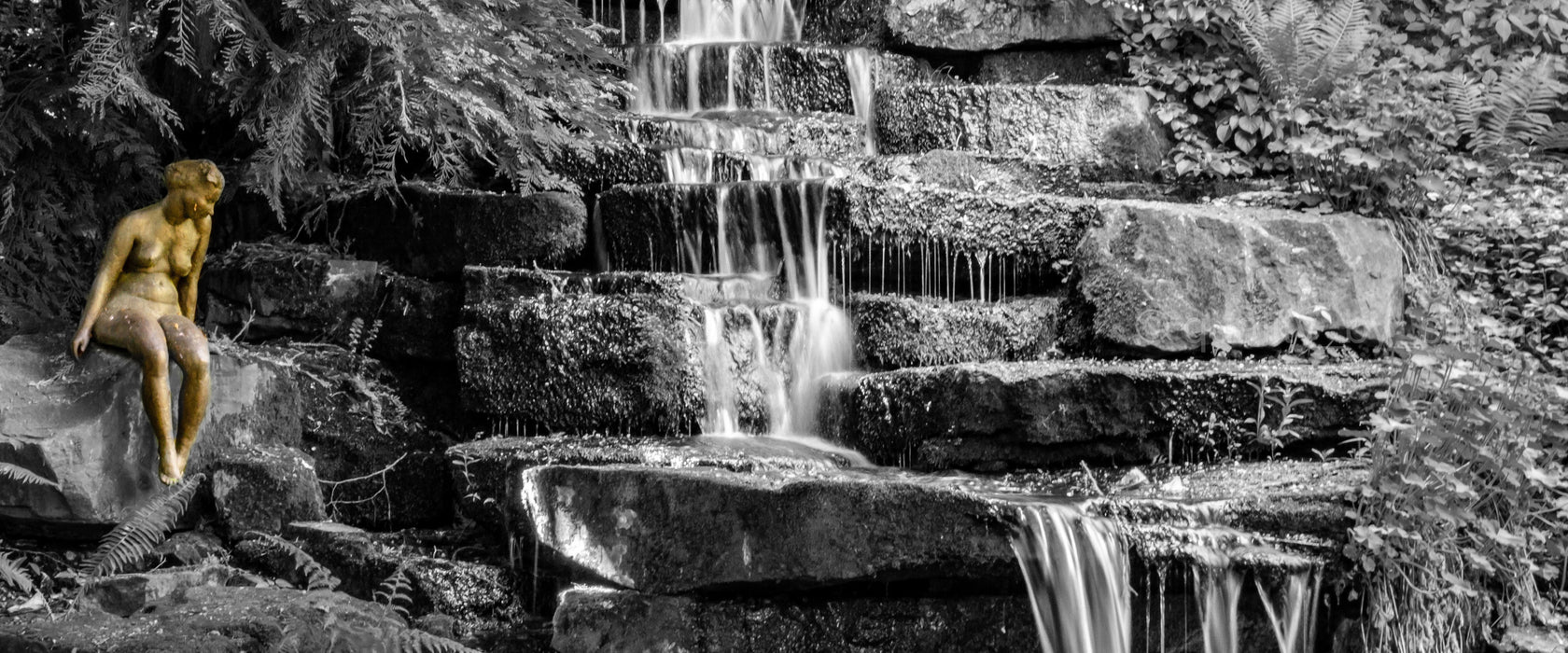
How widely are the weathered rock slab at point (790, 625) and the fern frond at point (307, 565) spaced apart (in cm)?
85

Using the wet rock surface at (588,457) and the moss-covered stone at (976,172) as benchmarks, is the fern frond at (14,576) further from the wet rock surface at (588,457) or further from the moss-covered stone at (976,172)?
the moss-covered stone at (976,172)

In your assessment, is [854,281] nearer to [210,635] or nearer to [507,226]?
[507,226]

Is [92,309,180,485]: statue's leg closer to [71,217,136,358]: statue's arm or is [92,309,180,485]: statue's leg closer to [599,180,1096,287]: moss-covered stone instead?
[71,217,136,358]: statue's arm

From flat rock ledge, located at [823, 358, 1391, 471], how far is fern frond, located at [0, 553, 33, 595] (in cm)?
306

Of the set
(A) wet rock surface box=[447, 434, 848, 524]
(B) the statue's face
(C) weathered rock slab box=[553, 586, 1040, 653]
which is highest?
(B) the statue's face

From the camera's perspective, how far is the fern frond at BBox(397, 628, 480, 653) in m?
3.91

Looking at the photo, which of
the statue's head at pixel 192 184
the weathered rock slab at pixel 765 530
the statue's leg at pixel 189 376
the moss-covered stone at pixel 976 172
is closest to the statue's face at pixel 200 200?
the statue's head at pixel 192 184

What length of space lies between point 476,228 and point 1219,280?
133 inches

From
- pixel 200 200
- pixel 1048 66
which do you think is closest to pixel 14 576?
pixel 200 200

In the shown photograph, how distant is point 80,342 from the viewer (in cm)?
491

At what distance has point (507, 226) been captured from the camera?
6414 millimetres

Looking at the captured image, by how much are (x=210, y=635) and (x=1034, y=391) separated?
2890 millimetres

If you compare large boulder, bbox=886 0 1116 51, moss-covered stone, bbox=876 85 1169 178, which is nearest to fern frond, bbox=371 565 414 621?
moss-covered stone, bbox=876 85 1169 178

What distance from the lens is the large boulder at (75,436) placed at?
15.8 ft
